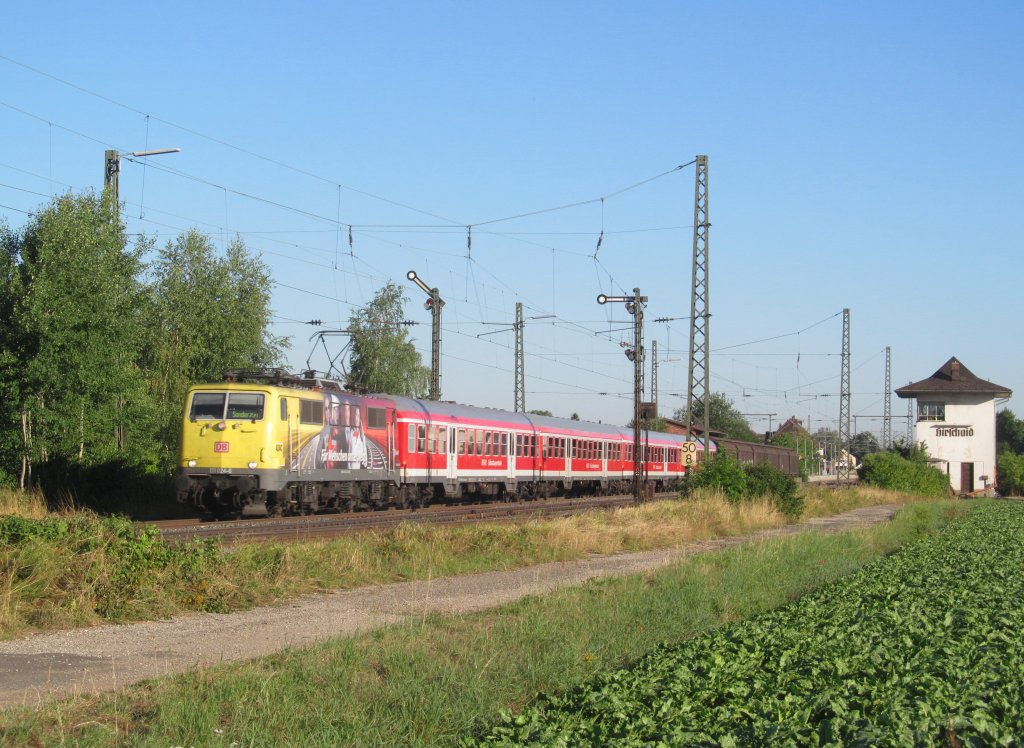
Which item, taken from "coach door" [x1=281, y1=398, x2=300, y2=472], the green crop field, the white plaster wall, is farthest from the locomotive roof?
the white plaster wall

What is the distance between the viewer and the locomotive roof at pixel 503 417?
3688cm

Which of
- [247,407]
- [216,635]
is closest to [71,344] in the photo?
[247,407]

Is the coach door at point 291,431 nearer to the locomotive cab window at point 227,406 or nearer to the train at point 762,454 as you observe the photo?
the locomotive cab window at point 227,406

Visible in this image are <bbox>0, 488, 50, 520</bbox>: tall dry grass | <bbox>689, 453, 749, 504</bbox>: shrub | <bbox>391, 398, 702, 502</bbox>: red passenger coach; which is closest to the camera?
<bbox>0, 488, 50, 520</bbox>: tall dry grass

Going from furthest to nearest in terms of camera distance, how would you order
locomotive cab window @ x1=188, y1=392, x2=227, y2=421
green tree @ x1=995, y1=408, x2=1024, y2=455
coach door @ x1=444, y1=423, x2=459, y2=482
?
1. green tree @ x1=995, y1=408, x2=1024, y2=455
2. coach door @ x1=444, y1=423, x2=459, y2=482
3. locomotive cab window @ x1=188, y1=392, x2=227, y2=421

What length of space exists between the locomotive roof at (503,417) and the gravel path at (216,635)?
19085mm

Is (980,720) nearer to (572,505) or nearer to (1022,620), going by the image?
(1022,620)

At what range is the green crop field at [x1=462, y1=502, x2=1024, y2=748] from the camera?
692 centimetres

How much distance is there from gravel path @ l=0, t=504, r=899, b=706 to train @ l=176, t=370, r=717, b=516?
11.1 m

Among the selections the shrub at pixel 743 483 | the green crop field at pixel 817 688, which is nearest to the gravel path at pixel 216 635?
the green crop field at pixel 817 688

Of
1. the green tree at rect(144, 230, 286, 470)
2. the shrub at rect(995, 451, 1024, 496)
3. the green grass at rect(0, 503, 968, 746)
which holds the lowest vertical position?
the shrub at rect(995, 451, 1024, 496)

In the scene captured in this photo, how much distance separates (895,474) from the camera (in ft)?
216

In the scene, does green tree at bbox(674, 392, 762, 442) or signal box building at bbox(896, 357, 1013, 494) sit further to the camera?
green tree at bbox(674, 392, 762, 442)

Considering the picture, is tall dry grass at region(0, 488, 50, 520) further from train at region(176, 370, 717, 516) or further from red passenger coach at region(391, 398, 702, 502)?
red passenger coach at region(391, 398, 702, 502)
